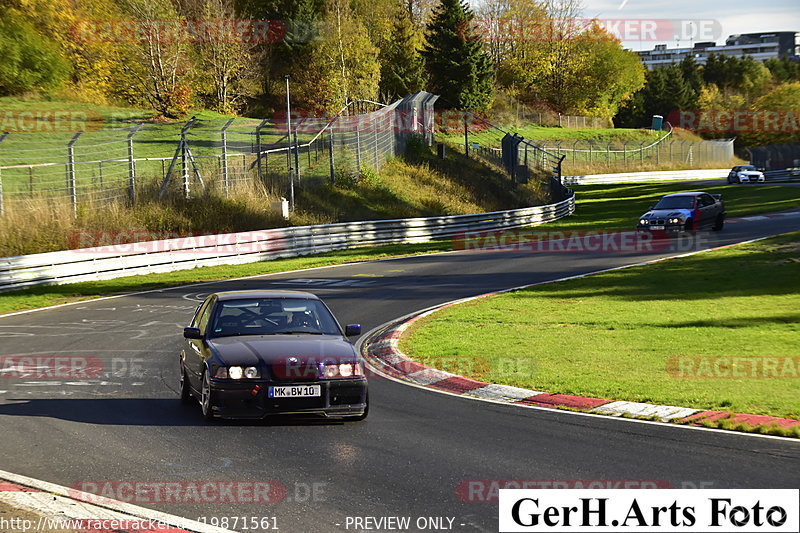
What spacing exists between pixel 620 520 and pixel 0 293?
20485mm

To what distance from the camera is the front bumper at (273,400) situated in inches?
368

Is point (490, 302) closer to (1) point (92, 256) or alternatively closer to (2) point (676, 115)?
(1) point (92, 256)

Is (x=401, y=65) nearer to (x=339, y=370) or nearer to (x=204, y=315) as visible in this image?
(x=204, y=315)

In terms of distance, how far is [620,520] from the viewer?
21.1 ft

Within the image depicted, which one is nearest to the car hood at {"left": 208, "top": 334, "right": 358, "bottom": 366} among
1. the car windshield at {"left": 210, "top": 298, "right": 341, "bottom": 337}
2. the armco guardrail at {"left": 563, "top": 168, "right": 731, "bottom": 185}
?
the car windshield at {"left": 210, "top": 298, "right": 341, "bottom": 337}

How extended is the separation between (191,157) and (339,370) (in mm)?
26253

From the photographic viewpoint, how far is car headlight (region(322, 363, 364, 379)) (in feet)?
31.6

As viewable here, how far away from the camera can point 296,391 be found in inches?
371

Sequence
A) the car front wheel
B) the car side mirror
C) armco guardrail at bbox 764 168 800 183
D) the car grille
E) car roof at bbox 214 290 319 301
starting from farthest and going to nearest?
armco guardrail at bbox 764 168 800 183
car roof at bbox 214 290 319 301
the car front wheel
the car side mirror
the car grille

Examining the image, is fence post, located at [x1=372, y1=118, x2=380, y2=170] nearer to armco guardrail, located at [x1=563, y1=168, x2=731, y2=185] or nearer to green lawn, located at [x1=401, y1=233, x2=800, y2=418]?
green lawn, located at [x1=401, y1=233, x2=800, y2=418]

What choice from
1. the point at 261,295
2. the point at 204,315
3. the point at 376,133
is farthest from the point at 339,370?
the point at 376,133

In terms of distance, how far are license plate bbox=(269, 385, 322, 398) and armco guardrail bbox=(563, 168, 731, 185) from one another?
73.4 meters

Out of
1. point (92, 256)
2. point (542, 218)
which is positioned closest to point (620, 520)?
point (92, 256)

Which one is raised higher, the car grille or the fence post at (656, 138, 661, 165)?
the car grille
